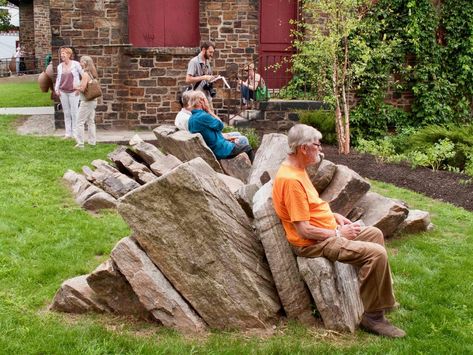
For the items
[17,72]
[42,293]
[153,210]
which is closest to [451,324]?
[153,210]

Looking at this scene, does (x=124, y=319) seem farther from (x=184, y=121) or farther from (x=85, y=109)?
(x=85, y=109)

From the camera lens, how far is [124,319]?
4898 millimetres

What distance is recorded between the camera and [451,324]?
4922 millimetres

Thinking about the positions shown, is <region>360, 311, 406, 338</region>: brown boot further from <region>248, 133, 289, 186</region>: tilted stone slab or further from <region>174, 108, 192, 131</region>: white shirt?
<region>174, 108, 192, 131</region>: white shirt

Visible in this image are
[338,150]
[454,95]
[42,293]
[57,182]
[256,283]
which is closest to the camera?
[256,283]

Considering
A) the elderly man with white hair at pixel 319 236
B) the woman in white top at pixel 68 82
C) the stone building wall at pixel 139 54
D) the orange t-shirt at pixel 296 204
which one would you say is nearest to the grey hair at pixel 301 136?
the elderly man with white hair at pixel 319 236

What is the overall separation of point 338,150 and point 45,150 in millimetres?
5820

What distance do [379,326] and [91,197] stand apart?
4513 millimetres

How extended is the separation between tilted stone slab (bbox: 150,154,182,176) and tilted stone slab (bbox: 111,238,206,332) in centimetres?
373

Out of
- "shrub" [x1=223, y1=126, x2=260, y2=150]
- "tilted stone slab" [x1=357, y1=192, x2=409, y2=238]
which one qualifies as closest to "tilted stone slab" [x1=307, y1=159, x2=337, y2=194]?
"tilted stone slab" [x1=357, y1=192, x2=409, y2=238]

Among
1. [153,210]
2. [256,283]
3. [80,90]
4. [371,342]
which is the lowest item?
[371,342]

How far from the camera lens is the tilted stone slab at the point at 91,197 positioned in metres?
8.05

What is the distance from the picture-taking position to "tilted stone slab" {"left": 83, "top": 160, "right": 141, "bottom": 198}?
27.6ft

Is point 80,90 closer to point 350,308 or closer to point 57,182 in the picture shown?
point 57,182
